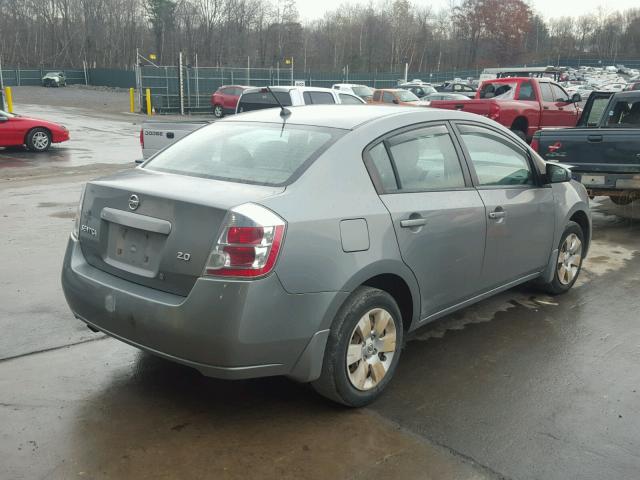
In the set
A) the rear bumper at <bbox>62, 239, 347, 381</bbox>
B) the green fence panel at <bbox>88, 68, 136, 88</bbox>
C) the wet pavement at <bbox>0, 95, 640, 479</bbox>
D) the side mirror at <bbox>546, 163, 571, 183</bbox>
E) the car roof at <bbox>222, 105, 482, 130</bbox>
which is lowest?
the wet pavement at <bbox>0, 95, 640, 479</bbox>

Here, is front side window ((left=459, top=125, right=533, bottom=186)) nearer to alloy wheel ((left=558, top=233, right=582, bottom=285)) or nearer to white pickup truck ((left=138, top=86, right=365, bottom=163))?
alloy wheel ((left=558, top=233, right=582, bottom=285))

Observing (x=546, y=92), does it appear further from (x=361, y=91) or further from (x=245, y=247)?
(x=361, y=91)

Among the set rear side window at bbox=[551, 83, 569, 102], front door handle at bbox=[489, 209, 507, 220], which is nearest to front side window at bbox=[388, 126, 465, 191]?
front door handle at bbox=[489, 209, 507, 220]

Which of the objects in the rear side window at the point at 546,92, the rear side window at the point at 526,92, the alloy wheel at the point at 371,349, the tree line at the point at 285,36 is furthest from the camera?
the tree line at the point at 285,36

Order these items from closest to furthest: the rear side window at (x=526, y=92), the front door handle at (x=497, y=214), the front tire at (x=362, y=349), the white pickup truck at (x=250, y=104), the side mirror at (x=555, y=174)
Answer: the front tire at (x=362, y=349)
the front door handle at (x=497, y=214)
the side mirror at (x=555, y=174)
the white pickup truck at (x=250, y=104)
the rear side window at (x=526, y=92)

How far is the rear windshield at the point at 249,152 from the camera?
3.63 meters

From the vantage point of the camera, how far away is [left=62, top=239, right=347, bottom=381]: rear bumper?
121 inches

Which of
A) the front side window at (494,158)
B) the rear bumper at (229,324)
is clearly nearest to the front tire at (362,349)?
the rear bumper at (229,324)

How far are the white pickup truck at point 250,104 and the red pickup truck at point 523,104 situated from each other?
3036 millimetres

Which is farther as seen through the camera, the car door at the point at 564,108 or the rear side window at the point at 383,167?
the car door at the point at 564,108

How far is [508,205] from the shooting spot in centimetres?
466

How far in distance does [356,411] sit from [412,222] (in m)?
1.14

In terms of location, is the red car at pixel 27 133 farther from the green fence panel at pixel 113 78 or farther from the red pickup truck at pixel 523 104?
the green fence panel at pixel 113 78

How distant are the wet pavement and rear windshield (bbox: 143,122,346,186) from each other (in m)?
1.30
